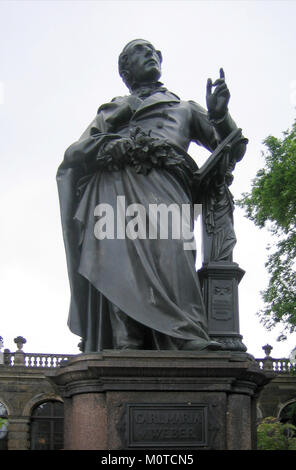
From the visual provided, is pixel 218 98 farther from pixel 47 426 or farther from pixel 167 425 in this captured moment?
pixel 47 426

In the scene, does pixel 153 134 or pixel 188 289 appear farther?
pixel 153 134

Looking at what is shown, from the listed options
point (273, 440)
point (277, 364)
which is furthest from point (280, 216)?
point (277, 364)

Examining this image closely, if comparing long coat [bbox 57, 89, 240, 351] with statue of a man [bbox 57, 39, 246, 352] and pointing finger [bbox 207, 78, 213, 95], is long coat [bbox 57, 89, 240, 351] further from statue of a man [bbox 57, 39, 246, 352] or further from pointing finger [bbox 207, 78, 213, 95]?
pointing finger [bbox 207, 78, 213, 95]

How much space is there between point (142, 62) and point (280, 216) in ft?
51.0

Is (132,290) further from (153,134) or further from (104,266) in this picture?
(153,134)

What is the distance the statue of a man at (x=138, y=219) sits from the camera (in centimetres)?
590

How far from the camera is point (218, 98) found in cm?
683

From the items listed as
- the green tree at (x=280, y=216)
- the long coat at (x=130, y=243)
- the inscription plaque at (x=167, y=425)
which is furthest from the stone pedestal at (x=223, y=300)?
the green tree at (x=280, y=216)

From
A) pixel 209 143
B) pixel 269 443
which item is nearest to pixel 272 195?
pixel 269 443

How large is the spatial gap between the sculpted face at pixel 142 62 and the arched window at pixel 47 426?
90.6ft

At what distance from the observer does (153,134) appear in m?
6.53

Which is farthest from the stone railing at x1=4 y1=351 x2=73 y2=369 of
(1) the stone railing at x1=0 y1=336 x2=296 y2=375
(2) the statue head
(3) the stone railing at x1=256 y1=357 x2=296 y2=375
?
(2) the statue head

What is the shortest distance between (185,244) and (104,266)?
66cm

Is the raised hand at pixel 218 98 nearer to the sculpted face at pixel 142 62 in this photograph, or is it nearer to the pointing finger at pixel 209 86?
the pointing finger at pixel 209 86
